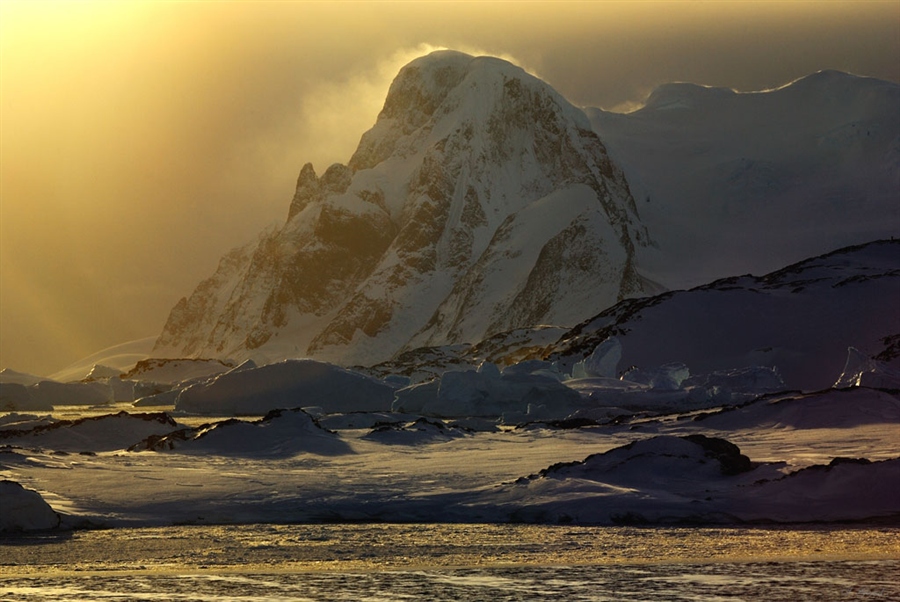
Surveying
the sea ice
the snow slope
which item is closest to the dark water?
the snow slope

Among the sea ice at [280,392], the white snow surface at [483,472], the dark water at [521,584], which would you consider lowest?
the dark water at [521,584]

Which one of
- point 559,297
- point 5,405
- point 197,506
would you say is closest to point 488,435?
point 197,506

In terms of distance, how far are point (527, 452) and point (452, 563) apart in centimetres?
1642

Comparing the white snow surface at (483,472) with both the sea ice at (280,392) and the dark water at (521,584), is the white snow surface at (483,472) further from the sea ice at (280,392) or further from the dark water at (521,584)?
the sea ice at (280,392)

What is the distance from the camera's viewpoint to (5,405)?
298 ft

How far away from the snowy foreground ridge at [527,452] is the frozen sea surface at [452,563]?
4.55 ft

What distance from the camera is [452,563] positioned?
22031mm

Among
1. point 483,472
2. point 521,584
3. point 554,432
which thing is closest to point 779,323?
point 554,432

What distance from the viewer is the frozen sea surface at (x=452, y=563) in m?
19.3

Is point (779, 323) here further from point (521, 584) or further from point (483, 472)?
point (521, 584)

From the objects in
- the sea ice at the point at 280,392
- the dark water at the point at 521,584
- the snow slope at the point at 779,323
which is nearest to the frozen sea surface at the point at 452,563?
the dark water at the point at 521,584

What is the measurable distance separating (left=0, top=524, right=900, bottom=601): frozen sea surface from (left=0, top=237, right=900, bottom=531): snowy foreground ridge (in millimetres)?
1387

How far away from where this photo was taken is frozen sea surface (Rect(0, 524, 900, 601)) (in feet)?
63.4

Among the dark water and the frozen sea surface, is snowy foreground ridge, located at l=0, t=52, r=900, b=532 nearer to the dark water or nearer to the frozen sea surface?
the frozen sea surface
